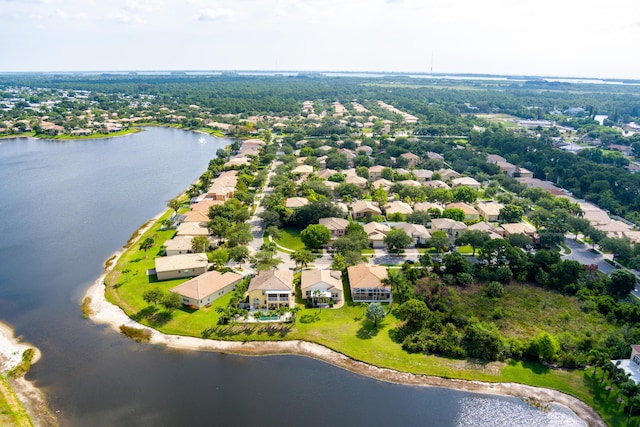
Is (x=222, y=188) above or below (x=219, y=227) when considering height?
above

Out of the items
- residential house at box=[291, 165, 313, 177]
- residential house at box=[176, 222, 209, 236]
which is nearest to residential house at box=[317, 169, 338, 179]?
residential house at box=[291, 165, 313, 177]

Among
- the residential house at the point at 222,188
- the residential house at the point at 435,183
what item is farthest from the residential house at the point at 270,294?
A: the residential house at the point at 435,183

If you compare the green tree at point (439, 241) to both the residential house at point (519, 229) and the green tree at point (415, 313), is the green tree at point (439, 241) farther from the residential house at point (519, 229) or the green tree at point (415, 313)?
Result: the green tree at point (415, 313)

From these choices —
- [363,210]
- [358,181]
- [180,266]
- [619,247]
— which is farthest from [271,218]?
[619,247]

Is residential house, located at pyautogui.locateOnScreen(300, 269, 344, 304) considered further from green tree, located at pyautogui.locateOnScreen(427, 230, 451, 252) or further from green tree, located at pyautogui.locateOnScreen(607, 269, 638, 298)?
green tree, located at pyautogui.locateOnScreen(607, 269, 638, 298)

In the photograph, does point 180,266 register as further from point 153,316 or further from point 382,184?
point 382,184

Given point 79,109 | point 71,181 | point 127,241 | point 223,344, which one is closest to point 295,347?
point 223,344
